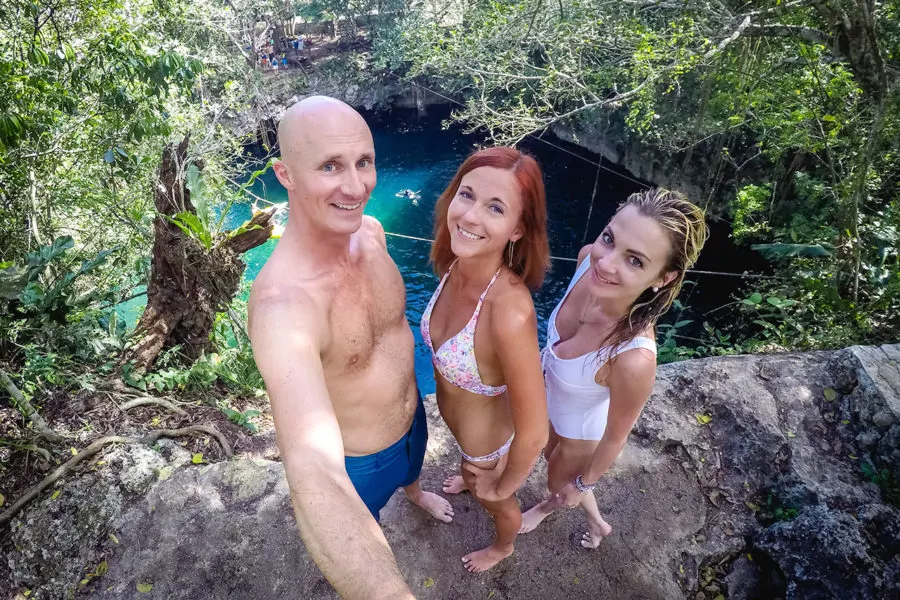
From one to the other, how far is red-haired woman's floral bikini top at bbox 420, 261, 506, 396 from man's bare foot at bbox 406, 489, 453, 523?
1251 millimetres

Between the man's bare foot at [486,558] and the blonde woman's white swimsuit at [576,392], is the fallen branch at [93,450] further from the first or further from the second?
the blonde woman's white swimsuit at [576,392]

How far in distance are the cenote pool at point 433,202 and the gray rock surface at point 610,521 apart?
22.3ft

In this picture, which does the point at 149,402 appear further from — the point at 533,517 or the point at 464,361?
the point at 464,361

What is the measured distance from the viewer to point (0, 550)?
271cm

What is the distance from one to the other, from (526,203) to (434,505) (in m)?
1.98

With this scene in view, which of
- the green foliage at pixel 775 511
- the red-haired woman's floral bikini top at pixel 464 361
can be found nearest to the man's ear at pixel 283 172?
the red-haired woman's floral bikini top at pixel 464 361

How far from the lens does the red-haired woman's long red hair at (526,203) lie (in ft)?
5.28

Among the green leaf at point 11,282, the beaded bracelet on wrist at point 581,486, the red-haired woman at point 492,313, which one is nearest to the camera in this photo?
the red-haired woman at point 492,313

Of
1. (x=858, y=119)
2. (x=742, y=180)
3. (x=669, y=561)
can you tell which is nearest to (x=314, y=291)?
(x=669, y=561)

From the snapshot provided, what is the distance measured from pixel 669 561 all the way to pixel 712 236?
12426mm

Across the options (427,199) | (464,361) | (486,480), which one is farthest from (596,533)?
(427,199)

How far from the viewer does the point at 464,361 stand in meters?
1.78

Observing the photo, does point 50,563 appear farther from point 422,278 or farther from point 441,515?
point 422,278

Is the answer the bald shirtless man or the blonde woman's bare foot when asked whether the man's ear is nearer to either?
the bald shirtless man
